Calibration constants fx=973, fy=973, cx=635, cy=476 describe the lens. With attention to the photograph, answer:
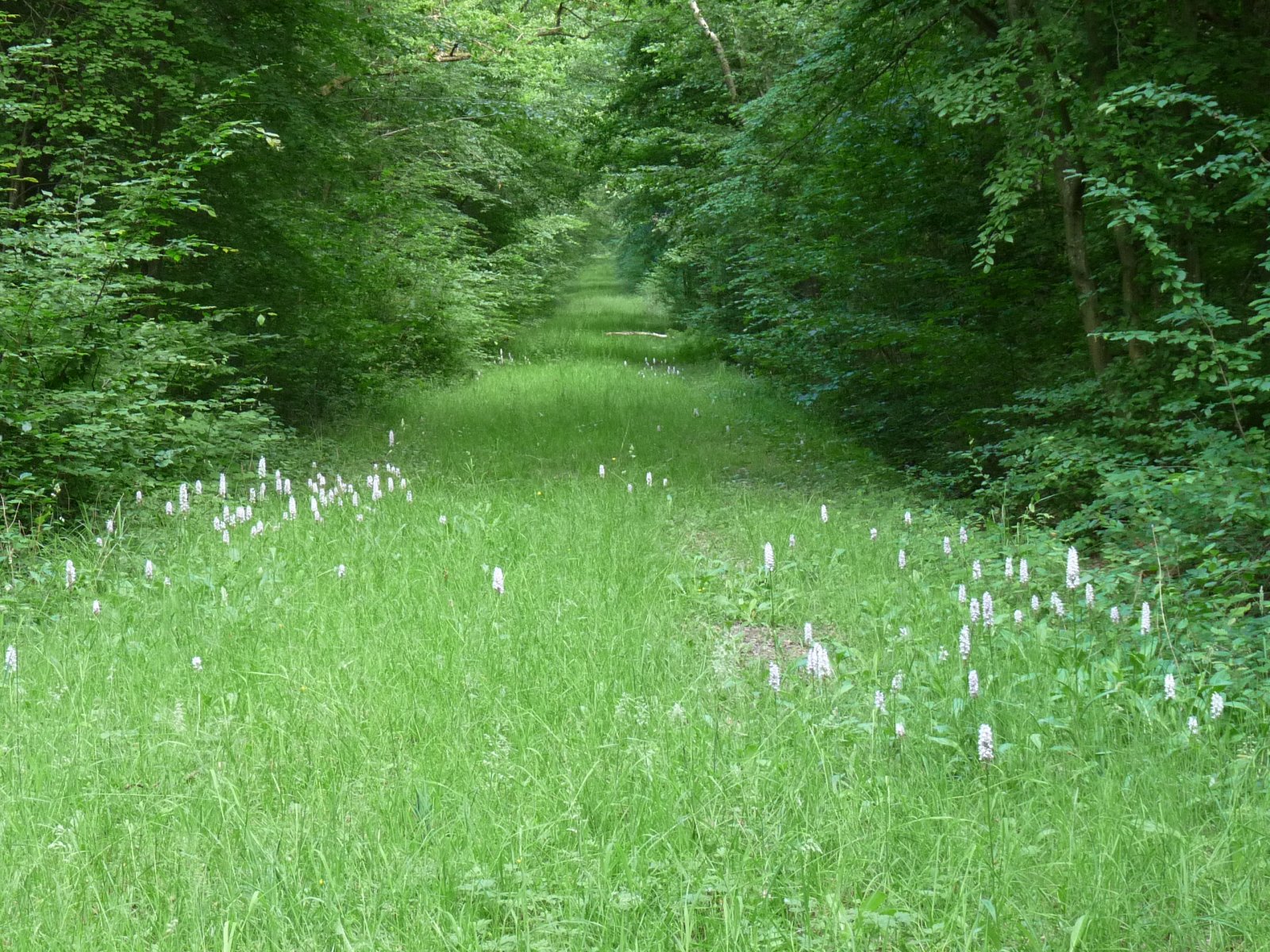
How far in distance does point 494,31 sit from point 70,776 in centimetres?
1506

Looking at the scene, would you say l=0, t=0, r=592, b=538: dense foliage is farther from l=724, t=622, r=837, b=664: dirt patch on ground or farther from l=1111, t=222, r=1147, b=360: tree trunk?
l=1111, t=222, r=1147, b=360: tree trunk

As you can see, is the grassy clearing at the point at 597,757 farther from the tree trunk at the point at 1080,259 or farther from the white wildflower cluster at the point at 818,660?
the tree trunk at the point at 1080,259

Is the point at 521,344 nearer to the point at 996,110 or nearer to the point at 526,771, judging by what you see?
the point at 996,110

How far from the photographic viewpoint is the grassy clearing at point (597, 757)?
7.59 feet

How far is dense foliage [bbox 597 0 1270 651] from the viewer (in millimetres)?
5047

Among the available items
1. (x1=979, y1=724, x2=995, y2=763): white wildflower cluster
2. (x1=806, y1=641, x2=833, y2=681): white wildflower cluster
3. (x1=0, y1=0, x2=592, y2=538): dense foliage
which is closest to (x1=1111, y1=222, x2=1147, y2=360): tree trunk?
(x1=806, y1=641, x2=833, y2=681): white wildflower cluster

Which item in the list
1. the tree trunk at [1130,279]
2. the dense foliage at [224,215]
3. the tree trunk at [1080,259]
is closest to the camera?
the dense foliage at [224,215]

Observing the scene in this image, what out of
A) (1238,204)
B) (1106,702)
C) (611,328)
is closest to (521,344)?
(611,328)

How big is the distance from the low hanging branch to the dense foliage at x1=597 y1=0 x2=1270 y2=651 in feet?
12.6

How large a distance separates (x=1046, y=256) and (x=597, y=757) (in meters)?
7.18

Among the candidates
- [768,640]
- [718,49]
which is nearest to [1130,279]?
[768,640]

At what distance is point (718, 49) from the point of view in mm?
16656

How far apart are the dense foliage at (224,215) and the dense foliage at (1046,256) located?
4504 mm

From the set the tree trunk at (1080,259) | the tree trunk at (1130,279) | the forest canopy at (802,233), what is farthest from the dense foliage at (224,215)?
the tree trunk at (1130,279)
